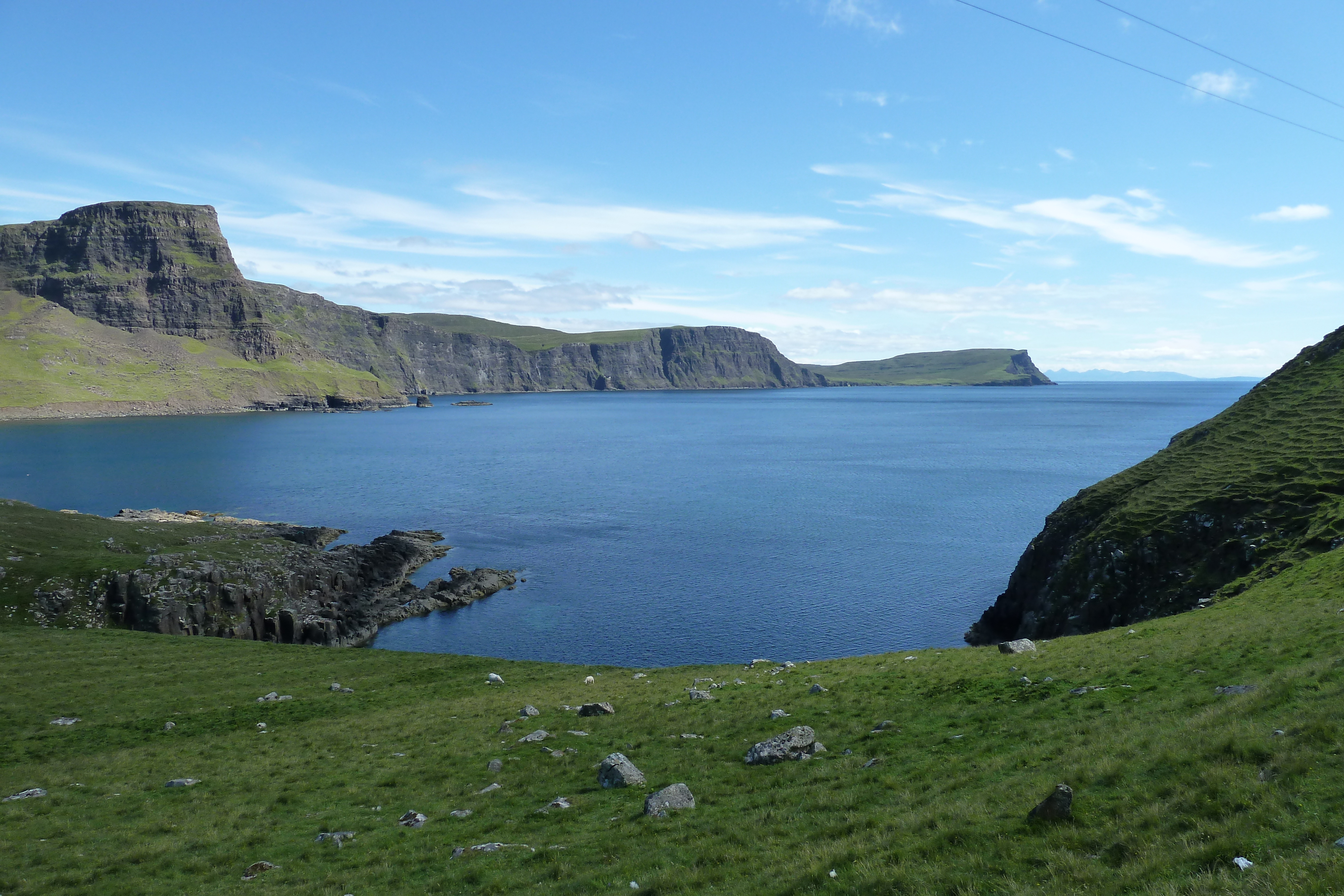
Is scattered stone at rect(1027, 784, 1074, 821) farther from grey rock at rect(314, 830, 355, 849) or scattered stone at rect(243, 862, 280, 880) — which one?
scattered stone at rect(243, 862, 280, 880)

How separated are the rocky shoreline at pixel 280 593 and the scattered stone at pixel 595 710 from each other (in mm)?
37288

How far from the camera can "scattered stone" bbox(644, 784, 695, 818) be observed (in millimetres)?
18281

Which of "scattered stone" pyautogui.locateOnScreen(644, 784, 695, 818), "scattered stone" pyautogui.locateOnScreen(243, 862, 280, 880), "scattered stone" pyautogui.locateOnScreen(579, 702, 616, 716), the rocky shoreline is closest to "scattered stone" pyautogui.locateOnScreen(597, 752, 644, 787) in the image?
"scattered stone" pyautogui.locateOnScreen(644, 784, 695, 818)

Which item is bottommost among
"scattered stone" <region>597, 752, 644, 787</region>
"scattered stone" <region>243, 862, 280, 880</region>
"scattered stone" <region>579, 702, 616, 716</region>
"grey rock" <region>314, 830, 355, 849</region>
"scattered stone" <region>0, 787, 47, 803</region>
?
"scattered stone" <region>579, 702, 616, 716</region>

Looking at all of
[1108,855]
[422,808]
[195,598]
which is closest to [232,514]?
[195,598]

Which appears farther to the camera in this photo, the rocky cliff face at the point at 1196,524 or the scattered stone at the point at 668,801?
the rocky cliff face at the point at 1196,524

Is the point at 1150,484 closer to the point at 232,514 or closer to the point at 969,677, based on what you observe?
the point at 969,677

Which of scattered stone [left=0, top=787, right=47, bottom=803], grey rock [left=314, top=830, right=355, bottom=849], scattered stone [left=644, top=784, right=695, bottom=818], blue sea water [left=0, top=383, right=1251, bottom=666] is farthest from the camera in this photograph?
blue sea water [left=0, top=383, right=1251, bottom=666]

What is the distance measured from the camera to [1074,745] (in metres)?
18.0

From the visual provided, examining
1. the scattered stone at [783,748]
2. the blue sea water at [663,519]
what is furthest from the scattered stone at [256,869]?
the blue sea water at [663,519]

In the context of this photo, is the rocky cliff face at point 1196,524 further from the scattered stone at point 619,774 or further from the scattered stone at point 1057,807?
the scattered stone at point 619,774

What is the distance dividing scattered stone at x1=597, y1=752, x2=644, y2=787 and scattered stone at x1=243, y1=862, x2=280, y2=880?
8.35 meters

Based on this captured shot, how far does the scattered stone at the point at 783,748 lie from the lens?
21.5 m

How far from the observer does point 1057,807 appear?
44.2ft
